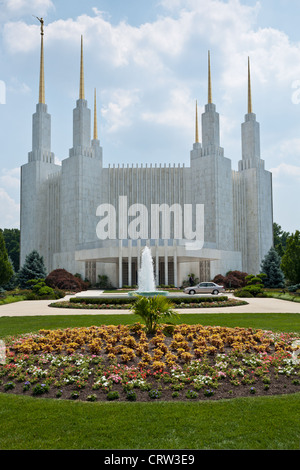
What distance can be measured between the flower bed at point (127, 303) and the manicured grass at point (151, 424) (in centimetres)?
→ 1422

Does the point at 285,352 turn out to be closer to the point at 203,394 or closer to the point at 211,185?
the point at 203,394

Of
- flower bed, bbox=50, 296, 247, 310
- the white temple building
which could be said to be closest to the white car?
flower bed, bbox=50, 296, 247, 310

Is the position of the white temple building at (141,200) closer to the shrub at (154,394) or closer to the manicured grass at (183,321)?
the manicured grass at (183,321)

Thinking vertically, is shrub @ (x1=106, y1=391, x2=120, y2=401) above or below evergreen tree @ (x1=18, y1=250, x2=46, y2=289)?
below

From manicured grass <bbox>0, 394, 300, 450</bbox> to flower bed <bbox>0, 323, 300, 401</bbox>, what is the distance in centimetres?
48

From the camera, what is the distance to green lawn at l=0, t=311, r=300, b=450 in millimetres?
4211

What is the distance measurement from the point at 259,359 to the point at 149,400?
8.73 ft

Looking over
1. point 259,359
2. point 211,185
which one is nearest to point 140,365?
point 259,359

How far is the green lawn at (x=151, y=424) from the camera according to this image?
13.8 ft

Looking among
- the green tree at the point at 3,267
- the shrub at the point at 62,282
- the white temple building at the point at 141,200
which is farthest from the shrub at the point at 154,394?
the white temple building at the point at 141,200

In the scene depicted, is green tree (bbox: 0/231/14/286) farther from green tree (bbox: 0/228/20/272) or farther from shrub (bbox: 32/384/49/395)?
green tree (bbox: 0/228/20/272)

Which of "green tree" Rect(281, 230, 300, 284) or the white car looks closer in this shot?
"green tree" Rect(281, 230, 300, 284)

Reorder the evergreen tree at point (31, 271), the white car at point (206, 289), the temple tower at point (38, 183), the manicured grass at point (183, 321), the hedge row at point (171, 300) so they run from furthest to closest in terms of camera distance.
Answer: the temple tower at point (38, 183)
the evergreen tree at point (31, 271)
the white car at point (206, 289)
the hedge row at point (171, 300)
the manicured grass at point (183, 321)

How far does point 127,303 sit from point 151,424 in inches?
646
